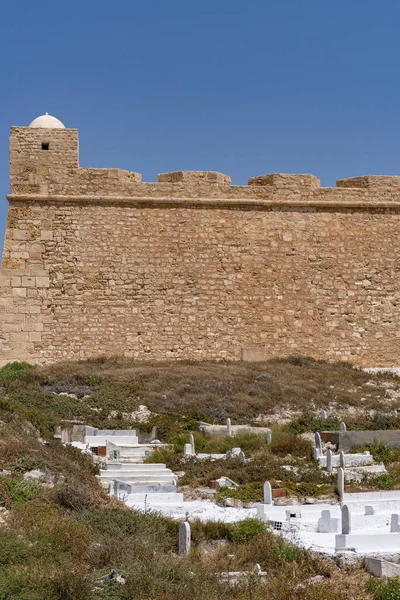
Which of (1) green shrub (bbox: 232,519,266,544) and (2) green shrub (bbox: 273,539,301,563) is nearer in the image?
(2) green shrub (bbox: 273,539,301,563)

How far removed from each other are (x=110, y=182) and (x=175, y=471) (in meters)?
9.01

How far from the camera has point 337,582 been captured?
7.65 m

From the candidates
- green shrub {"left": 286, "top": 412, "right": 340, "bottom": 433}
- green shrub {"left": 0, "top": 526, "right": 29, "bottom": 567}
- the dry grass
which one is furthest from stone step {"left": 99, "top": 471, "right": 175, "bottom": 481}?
the dry grass

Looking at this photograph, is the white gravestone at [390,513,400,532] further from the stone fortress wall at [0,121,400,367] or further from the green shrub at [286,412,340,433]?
the stone fortress wall at [0,121,400,367]

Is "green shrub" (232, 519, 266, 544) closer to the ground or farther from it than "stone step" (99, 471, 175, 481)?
closer to the ground

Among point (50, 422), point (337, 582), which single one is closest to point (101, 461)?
point (50, 422)

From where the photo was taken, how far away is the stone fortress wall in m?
19.5

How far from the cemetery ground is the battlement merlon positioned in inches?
141

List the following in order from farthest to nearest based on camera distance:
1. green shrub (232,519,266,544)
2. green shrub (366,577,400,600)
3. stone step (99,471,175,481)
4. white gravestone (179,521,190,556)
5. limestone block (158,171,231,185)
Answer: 1. limestone block (158,171,231,185)
2. stone step (99,471,175,481)
3. green shrub (232,519,266,544)
4. white gravestone (179,521,190,556)
5. green shrub (366,577,400,600)

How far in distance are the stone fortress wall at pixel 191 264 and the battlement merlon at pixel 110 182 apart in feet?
0.09

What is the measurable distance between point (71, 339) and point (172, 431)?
5281 millimetres

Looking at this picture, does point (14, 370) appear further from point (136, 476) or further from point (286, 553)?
point (286, 553)

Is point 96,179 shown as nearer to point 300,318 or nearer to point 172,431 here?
point 300,318

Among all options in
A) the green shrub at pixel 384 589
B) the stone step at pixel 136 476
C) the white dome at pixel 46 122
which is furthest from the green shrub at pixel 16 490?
the white dome at pixel 46 122
